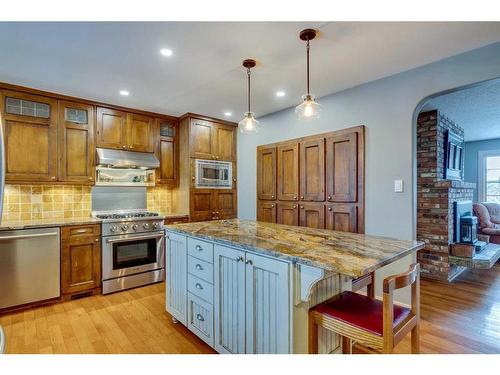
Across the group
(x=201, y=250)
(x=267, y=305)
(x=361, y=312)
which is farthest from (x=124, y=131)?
(x=361, y=312)

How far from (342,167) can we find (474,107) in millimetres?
2287

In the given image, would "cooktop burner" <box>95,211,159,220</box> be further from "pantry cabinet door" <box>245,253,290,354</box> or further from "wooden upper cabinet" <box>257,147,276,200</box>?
"pantry cabinet door" <box>245,253,290,354</box>

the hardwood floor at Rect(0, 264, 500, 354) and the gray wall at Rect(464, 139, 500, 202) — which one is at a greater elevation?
the gray wall at Rect(464, 139, 500, 202)

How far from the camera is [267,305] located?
1601 millimetres

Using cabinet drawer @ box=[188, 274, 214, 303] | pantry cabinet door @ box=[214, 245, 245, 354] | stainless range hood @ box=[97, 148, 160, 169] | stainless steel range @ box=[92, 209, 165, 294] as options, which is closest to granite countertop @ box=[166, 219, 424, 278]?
pantry cabinet door @ box=[214, 245, 245, 354]

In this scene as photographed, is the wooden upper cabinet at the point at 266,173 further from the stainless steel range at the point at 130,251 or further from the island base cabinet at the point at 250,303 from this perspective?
the island base cabinet at the point at 250,303

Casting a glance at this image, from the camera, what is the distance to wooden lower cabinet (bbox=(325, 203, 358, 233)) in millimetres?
3042

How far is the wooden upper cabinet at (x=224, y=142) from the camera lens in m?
4.32

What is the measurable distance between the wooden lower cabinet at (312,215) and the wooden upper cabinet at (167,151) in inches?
77.3

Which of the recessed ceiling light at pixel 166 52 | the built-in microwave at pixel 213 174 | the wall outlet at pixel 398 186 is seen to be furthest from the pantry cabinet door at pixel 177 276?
the wall outlet at pixel 398 186

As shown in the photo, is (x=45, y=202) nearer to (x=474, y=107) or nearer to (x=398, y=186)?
(x=398, y=186)

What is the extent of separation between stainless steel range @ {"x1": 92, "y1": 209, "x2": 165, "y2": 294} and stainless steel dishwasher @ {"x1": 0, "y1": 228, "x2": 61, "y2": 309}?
1.57ft

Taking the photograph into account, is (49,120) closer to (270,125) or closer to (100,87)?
(100,87)

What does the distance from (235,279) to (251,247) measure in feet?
0.97
